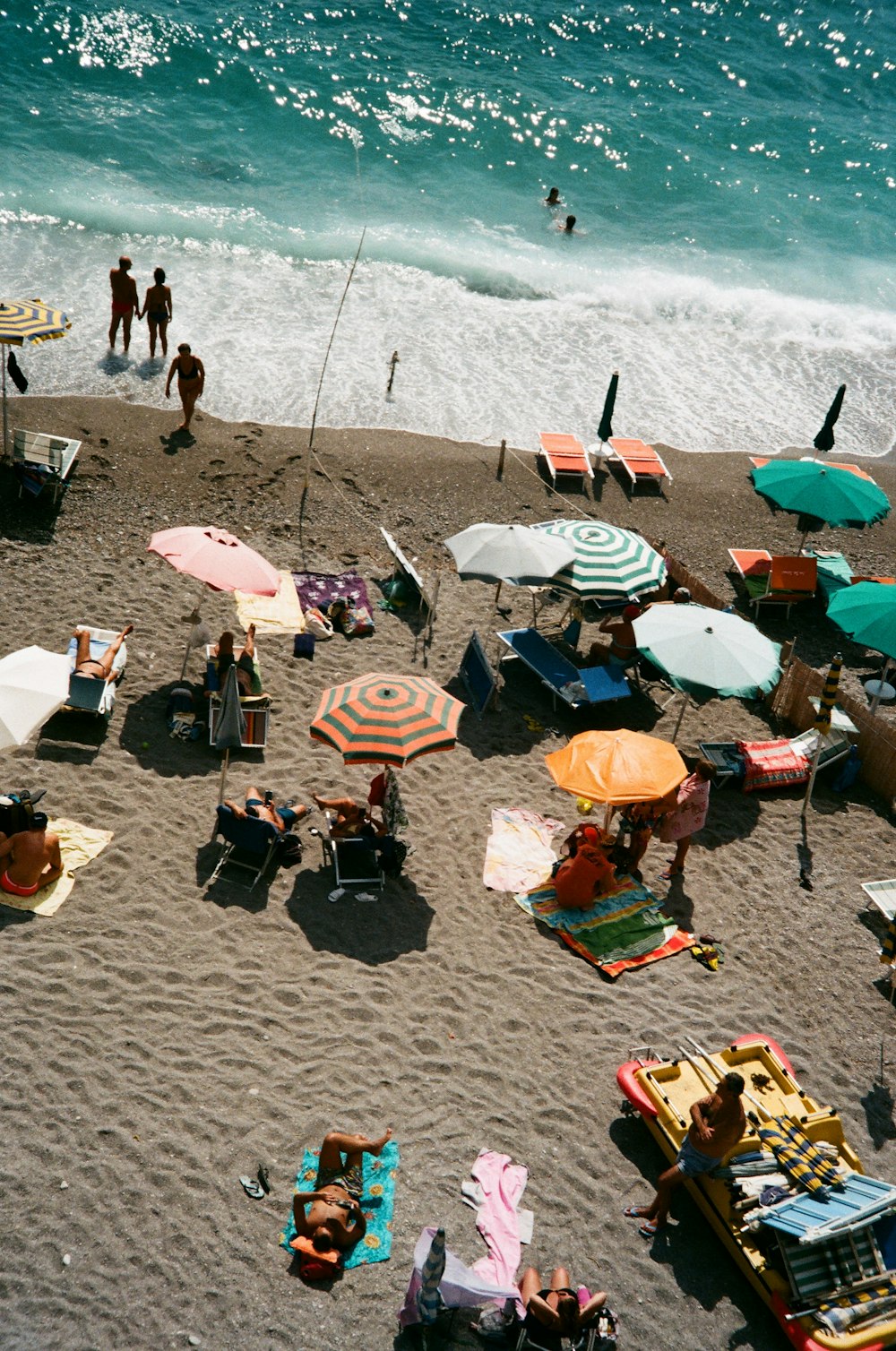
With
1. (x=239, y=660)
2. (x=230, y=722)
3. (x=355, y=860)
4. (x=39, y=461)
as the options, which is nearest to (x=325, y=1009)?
(x=355, y=860)

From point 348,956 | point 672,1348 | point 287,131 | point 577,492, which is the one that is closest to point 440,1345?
point 672,1348

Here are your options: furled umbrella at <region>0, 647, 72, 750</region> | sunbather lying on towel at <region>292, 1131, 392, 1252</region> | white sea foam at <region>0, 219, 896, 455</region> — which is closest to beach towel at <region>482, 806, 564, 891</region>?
sunbather lying on towel at <region>292, 1131, 392, 1252</region>

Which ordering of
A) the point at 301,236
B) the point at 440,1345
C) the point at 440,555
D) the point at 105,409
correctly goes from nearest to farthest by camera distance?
the point at 440,1345
the point at 440,555
the point at 105,409
the point at 301,236

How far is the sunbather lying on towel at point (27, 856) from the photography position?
858 cm

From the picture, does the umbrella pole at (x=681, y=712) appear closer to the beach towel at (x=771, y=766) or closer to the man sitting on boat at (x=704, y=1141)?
the beach towel at (x=771, y=766)

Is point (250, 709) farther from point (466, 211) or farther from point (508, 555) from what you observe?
point (466, 211)

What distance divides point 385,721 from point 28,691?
288cm

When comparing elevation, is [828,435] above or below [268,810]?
above

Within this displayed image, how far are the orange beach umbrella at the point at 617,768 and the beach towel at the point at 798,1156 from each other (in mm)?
2787

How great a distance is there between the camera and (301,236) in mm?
24062

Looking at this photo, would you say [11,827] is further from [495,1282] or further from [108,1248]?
[495,1282]

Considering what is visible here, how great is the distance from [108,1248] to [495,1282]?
226 centimetres

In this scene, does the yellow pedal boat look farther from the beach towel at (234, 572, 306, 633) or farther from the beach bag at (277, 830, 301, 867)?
the beach towel at (234, 572, 306, 633)

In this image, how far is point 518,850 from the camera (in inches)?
407
